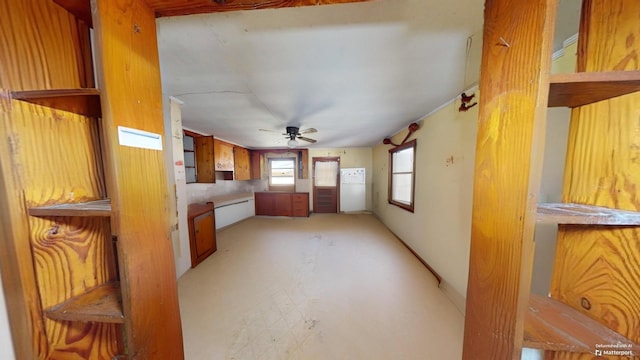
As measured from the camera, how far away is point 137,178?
57 centimetres

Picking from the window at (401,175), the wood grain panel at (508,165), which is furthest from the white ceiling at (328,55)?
the window at (401,175)

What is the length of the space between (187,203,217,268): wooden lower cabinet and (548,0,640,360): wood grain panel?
315 cm

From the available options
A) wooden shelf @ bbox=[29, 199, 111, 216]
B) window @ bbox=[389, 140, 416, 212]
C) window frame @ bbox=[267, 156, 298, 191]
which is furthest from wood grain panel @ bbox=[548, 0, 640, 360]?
window frame @ bbox=[267, 156, 298, 191]

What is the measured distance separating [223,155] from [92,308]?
3675 millimetres

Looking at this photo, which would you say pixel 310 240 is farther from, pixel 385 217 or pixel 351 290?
pixel 385 217

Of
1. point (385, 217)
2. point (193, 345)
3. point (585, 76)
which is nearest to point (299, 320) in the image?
point (193, 345)

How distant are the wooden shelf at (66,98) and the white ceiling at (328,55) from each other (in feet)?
2.01

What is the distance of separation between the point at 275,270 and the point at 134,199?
7.20 ft

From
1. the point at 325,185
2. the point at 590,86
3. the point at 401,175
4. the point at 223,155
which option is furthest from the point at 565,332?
the point at 325,185

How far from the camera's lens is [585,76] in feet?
1.45

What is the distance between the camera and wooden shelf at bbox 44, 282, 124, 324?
56 cm

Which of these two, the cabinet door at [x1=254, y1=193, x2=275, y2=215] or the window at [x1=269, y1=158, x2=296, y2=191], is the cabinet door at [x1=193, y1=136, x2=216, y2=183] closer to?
the cabinet door at [x1=254, y1=193, x2=275, y2=215]

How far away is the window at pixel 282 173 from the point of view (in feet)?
17.7

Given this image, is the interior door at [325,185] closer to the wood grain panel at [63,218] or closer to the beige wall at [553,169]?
the beige wall at [553,169]
